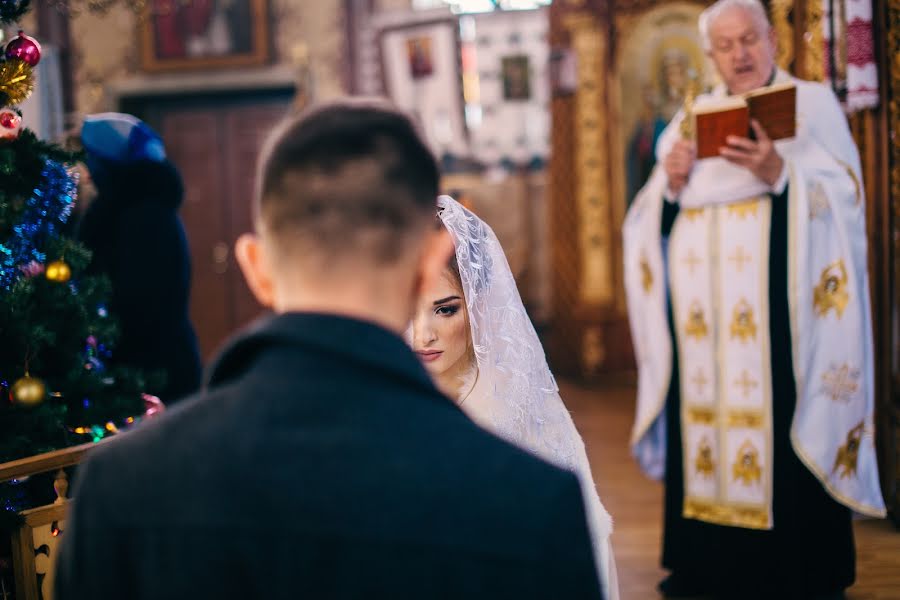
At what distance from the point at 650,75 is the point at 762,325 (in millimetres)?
6126

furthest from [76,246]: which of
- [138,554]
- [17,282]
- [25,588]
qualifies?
[138,554]

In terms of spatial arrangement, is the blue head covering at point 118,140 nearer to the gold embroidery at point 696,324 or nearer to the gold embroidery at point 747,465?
the gold embroidery at point 696,324

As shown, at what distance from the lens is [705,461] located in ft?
12.8

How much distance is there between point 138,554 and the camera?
0.90 meters

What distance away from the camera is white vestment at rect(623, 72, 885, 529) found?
3594 millimetres

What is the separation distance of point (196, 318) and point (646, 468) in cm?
777

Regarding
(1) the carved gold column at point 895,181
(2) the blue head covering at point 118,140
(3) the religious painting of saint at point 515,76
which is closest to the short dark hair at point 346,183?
(2) the blue head covering at point 118,140

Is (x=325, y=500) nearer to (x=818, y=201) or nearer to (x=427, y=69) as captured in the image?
(x=818, y=201)

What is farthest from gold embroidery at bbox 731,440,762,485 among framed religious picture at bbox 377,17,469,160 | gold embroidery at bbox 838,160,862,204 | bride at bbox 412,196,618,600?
framed religious picture at bbox 377,17,469,160

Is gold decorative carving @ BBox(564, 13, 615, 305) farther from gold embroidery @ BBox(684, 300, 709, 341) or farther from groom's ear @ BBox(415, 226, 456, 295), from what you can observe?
groom's ear @ BBox(415, 226, 456, 295)

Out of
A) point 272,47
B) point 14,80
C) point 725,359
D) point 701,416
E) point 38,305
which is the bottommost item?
point 701,416

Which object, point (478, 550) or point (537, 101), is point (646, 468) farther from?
point (537, 101)

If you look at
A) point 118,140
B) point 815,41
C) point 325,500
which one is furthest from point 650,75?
point 325,500

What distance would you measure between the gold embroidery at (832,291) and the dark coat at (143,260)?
2.44 metres
